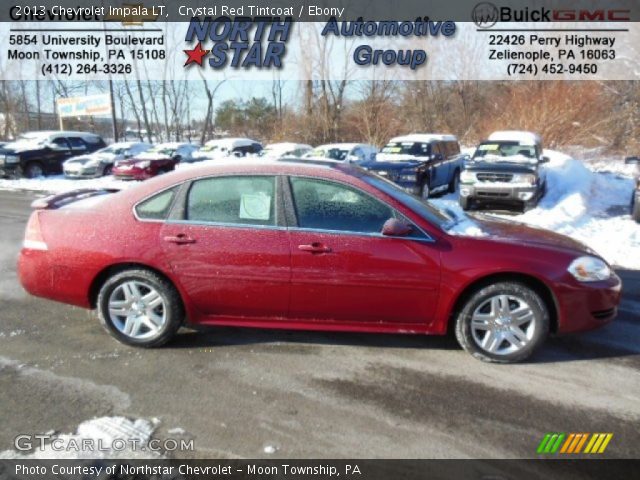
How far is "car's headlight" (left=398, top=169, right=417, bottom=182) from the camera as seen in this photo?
1109cm

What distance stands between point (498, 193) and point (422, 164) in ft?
7.40

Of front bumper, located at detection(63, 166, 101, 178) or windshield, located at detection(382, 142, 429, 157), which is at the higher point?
windshield, located at detection(382, 142, 429, 157)

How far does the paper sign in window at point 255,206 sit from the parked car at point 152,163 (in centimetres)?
1438

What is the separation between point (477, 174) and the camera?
1035cm

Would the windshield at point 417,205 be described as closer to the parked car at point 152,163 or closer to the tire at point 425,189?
the tire at point 425,189

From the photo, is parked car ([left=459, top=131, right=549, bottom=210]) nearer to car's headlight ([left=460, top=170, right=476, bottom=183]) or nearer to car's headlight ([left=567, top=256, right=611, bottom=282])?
car's headlight ([left=460, top=170, right=476, bottom=183])

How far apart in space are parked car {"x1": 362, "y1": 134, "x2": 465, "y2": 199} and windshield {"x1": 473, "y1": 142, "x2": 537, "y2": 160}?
121 centimetres

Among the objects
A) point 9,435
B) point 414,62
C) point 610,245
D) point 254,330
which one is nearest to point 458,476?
point 254,330

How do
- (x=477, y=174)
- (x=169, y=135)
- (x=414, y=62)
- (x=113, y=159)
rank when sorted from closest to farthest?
(x=477, y=174)
(x=113, y=159)
(x=414, y=62)
(x=169, y=135)

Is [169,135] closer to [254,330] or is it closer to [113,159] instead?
[113,159]

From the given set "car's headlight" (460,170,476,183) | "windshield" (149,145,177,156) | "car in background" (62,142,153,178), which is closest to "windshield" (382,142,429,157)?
"car's headlight" (460,170,476,183)

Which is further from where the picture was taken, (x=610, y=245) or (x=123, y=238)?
(x=610, y=245)

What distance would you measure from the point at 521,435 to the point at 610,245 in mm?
5658

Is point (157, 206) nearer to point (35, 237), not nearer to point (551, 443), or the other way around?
point (35, 237)
